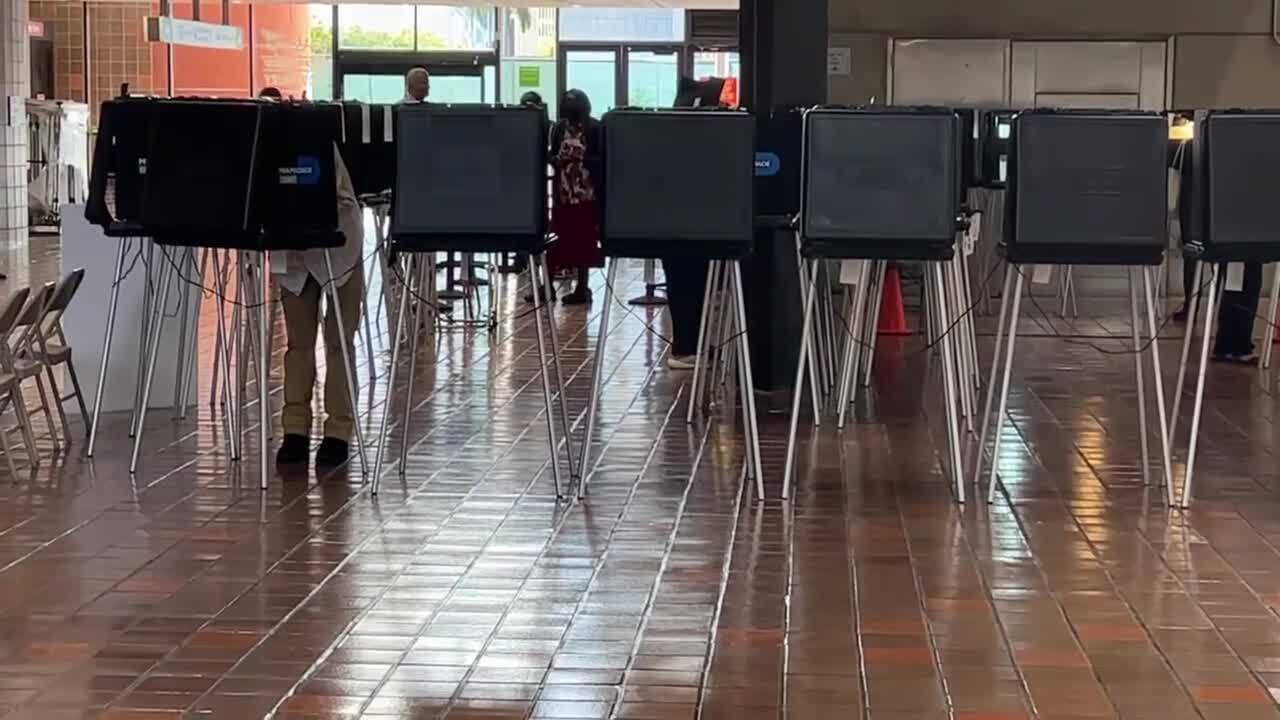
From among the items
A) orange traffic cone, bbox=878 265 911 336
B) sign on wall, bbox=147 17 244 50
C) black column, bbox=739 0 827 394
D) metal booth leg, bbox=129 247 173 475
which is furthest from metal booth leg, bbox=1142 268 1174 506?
sign on wall, bbox=147 17 244 50

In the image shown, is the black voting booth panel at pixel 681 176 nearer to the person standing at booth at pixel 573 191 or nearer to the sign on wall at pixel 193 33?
the person standing at booth at pixel 573 191

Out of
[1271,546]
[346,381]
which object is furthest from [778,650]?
[346,381]

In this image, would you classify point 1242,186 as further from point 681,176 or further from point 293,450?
point 293,450

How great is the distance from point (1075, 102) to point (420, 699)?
8.63 meters

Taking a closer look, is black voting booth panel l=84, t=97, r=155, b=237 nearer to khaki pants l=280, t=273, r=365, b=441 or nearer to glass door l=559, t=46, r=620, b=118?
khaki pants l=280, t=273, r=365, b=441

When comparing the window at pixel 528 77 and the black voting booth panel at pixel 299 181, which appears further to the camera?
the window at pixel 528 77

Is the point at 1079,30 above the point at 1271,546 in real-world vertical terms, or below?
above

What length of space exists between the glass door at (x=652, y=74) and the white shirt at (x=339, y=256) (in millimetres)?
17299

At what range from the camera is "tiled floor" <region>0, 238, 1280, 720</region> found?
12.2 ft

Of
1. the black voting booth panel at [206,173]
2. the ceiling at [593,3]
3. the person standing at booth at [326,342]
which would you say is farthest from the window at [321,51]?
the black voting booth panel at [206,173]

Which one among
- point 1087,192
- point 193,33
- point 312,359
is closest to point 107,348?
point 312,359

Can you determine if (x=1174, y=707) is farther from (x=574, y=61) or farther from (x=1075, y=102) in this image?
(x=574, y=61)

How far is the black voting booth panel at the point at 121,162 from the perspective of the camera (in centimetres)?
625

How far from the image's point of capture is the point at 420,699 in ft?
12.1
